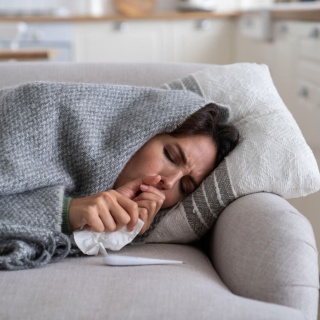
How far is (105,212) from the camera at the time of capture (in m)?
1.44

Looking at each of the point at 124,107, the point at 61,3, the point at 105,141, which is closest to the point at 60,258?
the point at 105,141

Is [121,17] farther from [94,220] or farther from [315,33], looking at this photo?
[94,220]

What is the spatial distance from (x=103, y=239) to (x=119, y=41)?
11.4 feet

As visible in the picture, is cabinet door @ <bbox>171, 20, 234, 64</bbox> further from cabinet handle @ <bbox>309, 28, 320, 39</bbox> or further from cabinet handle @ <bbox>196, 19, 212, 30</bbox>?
cabinet handle @ <bbox>309, 28, 320, 39</bbox>

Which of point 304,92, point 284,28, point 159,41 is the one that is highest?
point 284,28

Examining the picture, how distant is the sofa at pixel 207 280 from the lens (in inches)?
45.3

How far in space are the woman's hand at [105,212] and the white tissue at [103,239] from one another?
2 centimetres

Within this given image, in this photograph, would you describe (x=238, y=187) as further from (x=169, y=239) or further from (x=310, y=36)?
(x=310, y=36)

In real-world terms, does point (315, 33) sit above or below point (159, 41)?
above

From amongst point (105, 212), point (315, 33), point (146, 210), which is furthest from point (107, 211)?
point (315, 33)

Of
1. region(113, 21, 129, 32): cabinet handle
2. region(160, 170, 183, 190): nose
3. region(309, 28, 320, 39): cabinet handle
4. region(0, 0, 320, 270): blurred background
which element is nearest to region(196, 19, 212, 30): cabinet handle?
region(0, 0, 320, 270): blurred background

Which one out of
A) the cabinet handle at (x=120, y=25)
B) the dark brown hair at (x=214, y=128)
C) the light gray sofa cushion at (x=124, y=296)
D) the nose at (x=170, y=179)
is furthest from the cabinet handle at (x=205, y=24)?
the light gray sofa cushion at (x=124, y=296)

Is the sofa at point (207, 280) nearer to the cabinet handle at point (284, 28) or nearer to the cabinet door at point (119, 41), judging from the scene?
the cabinet handle at point (284, 28)

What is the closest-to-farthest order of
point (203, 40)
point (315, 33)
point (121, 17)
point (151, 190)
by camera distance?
point (151, 190)
point (315, 33)
point (121, 17)
point (203, 40)
